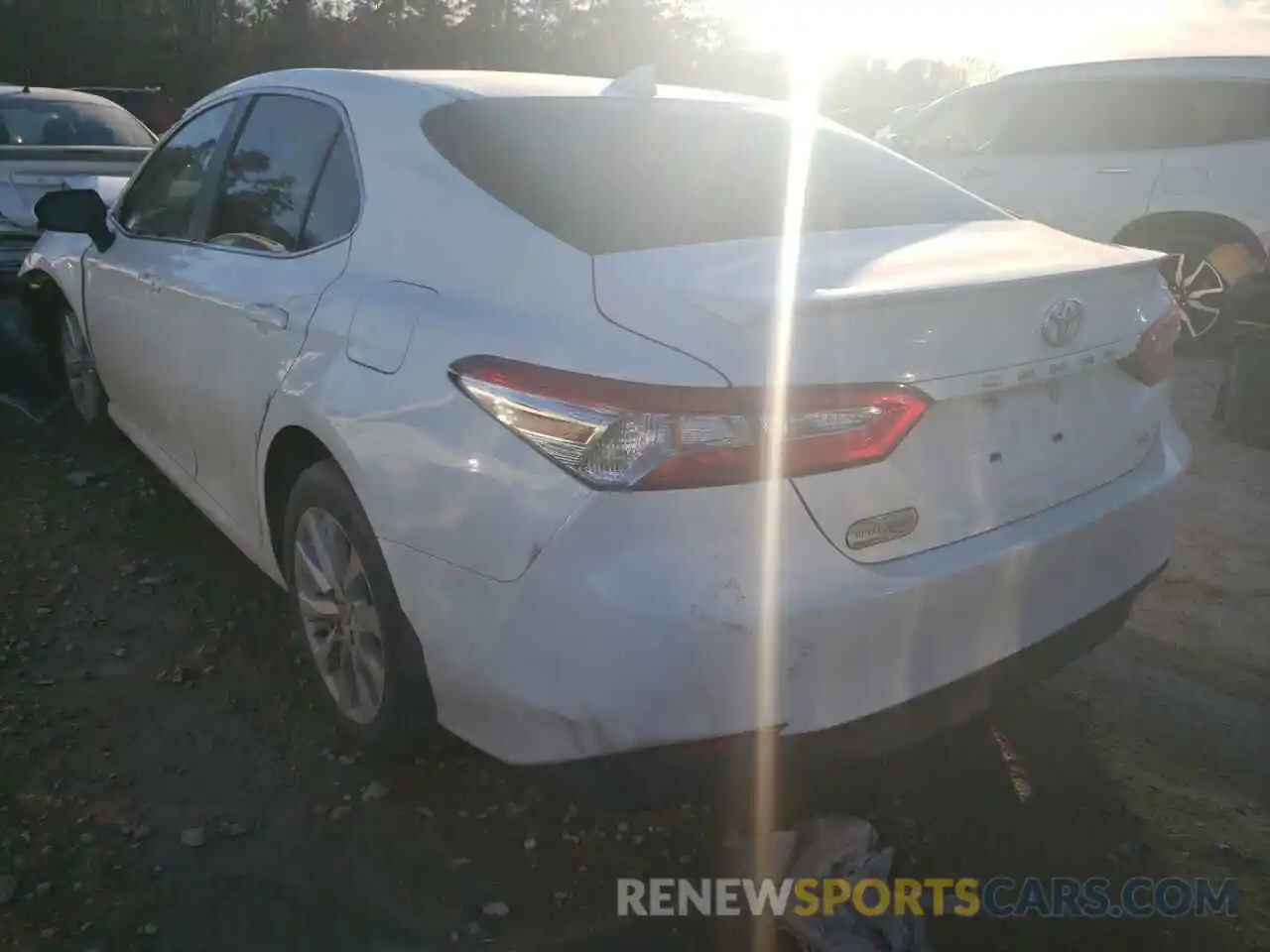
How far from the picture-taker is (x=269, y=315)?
298cm

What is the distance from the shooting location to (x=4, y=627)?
11.9 feet

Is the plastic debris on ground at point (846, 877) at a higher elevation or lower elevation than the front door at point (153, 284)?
lower

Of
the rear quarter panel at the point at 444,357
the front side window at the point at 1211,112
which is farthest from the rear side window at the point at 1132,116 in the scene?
the rear quarter panel at the point at 444,357

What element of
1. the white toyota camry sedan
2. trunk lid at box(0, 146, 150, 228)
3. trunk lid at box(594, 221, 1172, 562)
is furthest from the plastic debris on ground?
trunk lid at box(0, 146, 150, 228)

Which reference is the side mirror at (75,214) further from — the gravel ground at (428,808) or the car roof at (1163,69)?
the car roof at (1163,69)

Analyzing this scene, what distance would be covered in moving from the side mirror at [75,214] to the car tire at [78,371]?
0.70 meters

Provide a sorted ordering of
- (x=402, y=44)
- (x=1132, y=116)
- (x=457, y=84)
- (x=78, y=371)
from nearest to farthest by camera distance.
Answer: (x=457, y=84) < (x=78, y=371) < (x=1132, y=116) < (x=402, y=44)

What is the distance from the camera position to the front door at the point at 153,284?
3699 mm

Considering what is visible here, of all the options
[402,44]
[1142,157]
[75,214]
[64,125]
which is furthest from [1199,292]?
[402,44]

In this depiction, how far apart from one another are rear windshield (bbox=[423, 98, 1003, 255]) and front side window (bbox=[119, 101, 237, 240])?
125 cm

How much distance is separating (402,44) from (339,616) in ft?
110

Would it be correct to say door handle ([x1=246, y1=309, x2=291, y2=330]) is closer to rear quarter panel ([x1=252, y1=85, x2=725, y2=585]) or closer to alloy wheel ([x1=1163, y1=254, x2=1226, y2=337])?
rear quarter panel ([x1=252, y1=85, x2=725, y2=585])

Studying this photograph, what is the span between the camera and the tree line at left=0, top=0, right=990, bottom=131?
28.6 m

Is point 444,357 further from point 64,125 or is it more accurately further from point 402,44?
point 402,44
